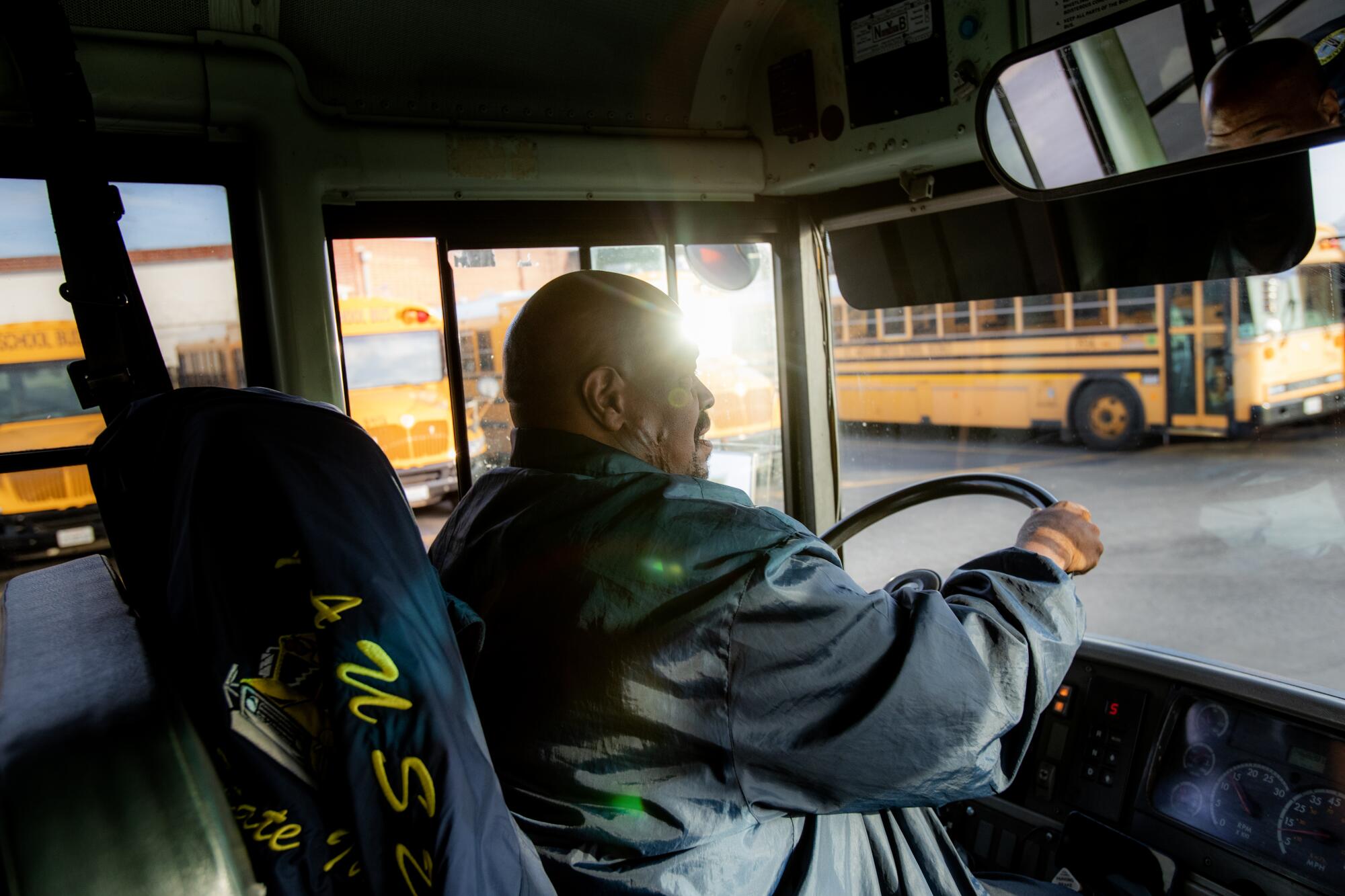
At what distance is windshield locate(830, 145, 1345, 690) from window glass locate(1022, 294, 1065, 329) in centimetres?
3

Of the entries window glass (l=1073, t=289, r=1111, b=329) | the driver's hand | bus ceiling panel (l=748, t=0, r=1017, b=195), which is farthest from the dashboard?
window glass (l=1073, t=289, r=1111, b=329)

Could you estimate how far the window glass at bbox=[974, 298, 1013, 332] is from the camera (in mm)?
6896

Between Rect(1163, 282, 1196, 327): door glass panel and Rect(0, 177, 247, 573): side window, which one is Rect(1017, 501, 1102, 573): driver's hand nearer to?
Rect(0, 177, 247, 573): side window

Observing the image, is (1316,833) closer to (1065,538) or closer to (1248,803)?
(1248,803)

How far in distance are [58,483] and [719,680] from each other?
67.7 inches

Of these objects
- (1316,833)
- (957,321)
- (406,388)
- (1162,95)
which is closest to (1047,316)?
(957,321)

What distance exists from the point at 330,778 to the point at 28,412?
1589 millimetres

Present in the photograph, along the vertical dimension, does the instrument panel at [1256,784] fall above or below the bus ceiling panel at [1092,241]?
below

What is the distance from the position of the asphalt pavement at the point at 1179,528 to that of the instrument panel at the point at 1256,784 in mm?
850

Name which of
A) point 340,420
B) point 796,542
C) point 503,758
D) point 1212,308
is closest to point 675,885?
point 503,758

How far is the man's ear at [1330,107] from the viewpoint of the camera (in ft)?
4.98

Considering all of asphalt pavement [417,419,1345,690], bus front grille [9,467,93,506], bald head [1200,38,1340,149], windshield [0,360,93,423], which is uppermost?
bald head [1200,38,1340,149]

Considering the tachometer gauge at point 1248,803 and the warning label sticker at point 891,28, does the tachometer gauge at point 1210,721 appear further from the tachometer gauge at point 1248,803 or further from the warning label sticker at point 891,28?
the warning label sticker at point 891,28

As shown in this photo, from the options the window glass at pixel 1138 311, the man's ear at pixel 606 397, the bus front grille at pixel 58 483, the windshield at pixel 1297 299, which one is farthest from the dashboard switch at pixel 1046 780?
the window glass at pixel 1138 311
